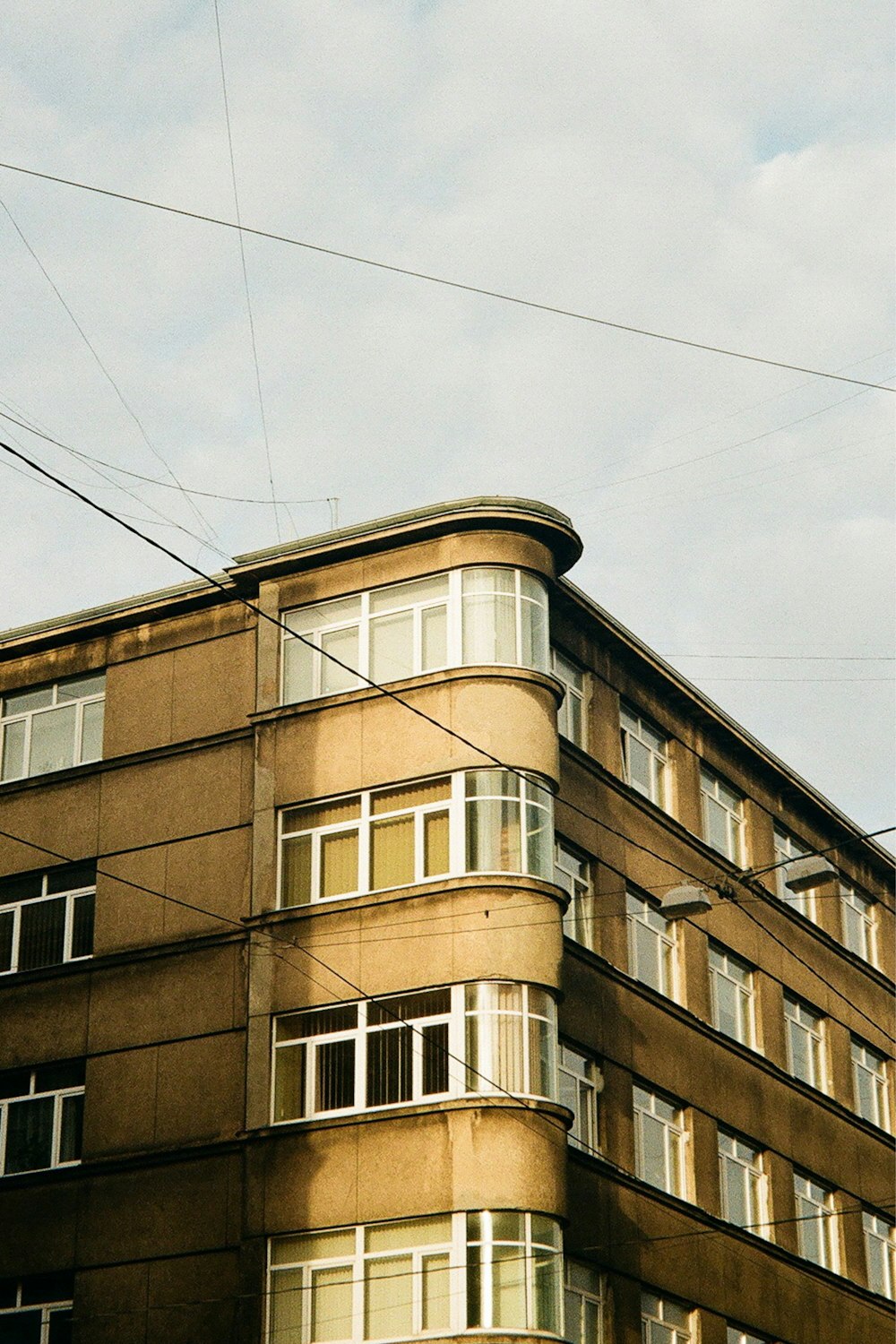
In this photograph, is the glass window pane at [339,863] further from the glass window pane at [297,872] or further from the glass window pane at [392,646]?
the glass window pane at [392,646]

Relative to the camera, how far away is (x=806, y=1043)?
38.5 metres

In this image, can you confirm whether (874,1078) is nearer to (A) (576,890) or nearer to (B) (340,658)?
(A) (576,890)

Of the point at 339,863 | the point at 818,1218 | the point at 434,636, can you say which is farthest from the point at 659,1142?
the point at 434,636

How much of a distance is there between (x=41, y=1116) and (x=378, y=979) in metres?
5.99

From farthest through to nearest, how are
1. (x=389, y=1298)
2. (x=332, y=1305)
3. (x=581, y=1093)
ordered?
(x=581, y=1093)
(x=332, y=1305)
(x=389, y=1298)

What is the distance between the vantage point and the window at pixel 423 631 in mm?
30250

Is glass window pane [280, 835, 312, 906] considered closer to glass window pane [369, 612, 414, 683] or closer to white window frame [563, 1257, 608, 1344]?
glass window pane [369, 612, 414, 683]

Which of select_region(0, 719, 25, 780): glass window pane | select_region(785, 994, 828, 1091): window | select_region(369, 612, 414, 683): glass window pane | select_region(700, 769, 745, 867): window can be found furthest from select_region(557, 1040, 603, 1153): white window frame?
select_region(0, 719, 25, 780): glass window pane

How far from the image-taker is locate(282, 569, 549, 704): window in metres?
30.2

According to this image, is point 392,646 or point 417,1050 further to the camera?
point 392,646

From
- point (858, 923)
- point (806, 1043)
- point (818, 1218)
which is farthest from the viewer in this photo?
point (858, 923)

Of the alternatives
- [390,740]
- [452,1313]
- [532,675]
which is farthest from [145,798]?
[452,1313]

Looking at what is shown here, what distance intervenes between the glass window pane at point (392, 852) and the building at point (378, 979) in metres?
0.05

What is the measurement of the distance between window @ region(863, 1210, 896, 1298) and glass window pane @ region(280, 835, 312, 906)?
14392mm
